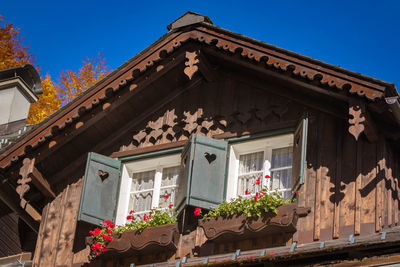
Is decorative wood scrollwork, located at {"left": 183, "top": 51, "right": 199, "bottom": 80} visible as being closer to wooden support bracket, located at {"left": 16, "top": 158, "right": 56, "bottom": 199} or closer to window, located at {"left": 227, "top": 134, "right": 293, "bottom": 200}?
window, located at {"left": 227, "top": 134, "right": 293, "bottom": 200}

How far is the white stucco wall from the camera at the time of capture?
2388 cm

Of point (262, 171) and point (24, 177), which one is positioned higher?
point (262, 171)

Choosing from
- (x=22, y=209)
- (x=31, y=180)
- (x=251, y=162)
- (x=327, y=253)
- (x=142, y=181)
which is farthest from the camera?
(x=22, y=209)

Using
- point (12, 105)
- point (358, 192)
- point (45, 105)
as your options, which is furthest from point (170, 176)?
point (45, 105)

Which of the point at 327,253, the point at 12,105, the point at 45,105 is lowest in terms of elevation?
the point at 327,253

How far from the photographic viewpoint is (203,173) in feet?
51.8

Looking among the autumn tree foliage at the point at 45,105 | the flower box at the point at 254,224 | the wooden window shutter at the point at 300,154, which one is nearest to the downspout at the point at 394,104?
the wooden window shutter at the point at 300,154

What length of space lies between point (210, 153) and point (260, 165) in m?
0.89

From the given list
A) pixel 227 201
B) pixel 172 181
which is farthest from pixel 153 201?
pixel 227 201

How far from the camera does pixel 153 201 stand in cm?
1667

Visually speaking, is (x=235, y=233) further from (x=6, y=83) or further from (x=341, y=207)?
(x=6, y=83)

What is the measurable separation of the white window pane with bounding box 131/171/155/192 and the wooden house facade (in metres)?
0.03

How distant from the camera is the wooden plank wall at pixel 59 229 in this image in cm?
1648

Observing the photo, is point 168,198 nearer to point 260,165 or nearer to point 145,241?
point 145,241
